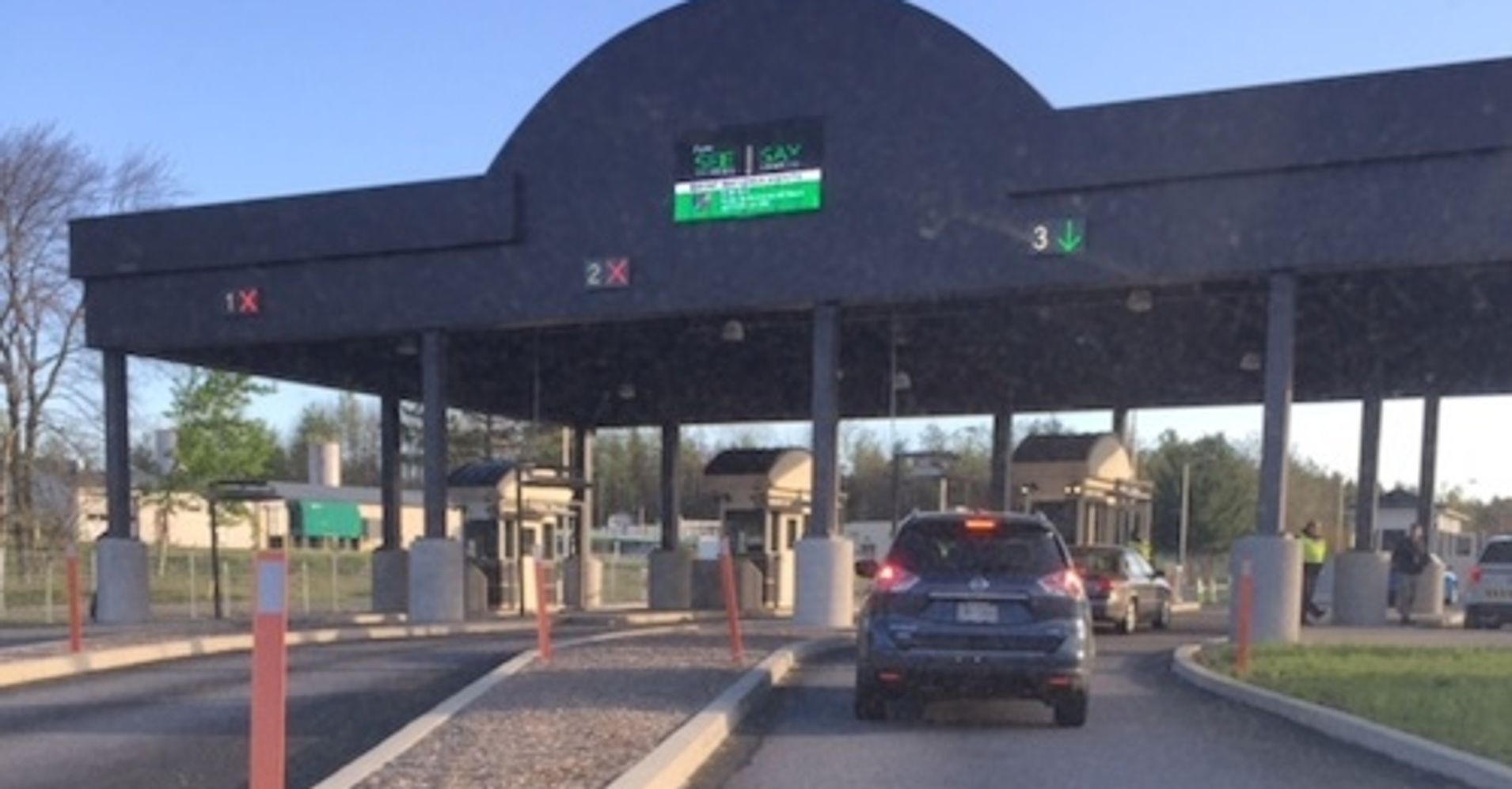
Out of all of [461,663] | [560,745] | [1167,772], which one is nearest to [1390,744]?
[1167,772]

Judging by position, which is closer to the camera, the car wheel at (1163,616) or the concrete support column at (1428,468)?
the car wheel at (1163,616)

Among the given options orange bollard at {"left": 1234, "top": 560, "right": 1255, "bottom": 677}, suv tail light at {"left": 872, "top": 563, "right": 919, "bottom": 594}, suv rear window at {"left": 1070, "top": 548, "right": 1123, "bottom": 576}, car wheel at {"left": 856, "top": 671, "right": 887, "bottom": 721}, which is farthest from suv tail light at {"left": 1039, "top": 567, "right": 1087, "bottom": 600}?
suv rear window at {"left": 1070, "top": 548, "right": 1123, "bottom": 576}

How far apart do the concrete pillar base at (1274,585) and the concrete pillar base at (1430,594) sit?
11061 mm

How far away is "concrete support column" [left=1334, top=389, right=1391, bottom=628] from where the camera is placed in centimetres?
2492

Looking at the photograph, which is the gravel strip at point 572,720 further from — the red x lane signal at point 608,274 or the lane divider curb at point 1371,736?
the red x lane signal at point 608,274

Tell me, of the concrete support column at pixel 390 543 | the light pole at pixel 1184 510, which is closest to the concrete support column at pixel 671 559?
the concrete support column at pixel 390 543

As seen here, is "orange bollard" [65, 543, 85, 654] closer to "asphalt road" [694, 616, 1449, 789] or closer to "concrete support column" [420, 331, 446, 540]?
"asphalt road" [694, 616, 1449, 789]

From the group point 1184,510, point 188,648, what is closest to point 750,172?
point 188,648

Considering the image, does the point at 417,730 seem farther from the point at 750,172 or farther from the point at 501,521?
the point at 501,521

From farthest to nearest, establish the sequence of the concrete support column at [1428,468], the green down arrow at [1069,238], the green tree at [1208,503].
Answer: the green tree at [1208,503] < the concrete support column at [1428,468] < the green down arrow at [1069,238]

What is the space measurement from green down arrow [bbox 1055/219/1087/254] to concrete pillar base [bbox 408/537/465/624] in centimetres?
1036

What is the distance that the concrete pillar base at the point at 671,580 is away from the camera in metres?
34.8

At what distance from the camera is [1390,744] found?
9812 millimetres

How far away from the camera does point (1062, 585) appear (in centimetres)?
1105
